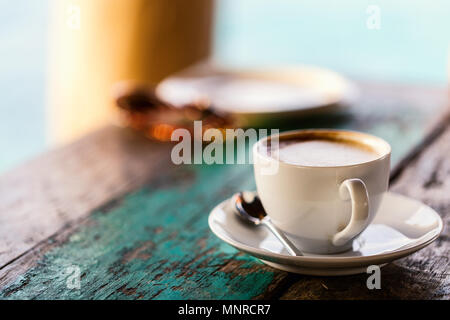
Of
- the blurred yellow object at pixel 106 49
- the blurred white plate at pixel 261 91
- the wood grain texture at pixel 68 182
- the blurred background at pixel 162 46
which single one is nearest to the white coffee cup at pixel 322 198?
the wood grain texture at pixel 68 182

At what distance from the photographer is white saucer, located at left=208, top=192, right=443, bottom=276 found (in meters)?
0.61

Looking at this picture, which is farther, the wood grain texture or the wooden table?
the wood grain texture

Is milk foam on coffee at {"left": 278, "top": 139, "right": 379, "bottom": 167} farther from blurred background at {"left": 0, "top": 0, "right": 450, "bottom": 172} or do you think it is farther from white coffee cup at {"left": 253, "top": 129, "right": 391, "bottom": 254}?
blurred background at {"left": 0, "top": 0, "right": 450, "bottom": 172}

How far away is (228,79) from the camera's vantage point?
5.09ft

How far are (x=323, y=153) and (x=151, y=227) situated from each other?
0.24 metres

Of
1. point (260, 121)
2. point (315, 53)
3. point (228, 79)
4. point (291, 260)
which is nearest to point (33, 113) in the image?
point (315, 53)

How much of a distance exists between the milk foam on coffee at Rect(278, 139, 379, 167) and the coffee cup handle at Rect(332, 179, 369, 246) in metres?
0.04

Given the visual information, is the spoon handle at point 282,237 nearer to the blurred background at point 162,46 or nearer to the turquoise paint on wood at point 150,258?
the turquoise paint on wood at point 150,258

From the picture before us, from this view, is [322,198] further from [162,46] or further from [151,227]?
[162,46]

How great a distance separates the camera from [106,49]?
2.24 metres

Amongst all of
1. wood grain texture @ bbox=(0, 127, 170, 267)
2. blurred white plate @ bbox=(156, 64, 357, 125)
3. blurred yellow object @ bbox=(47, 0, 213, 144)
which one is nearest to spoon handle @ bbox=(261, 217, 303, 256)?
wood grain texture @ bbox=(0, 127, 170, 267)

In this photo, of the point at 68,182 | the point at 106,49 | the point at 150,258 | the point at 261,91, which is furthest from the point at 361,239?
the point at 106,49
